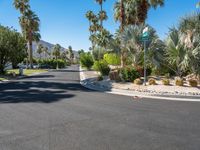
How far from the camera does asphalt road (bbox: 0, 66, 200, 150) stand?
6000 millimetres

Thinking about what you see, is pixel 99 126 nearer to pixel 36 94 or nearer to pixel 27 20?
pixel 36 94

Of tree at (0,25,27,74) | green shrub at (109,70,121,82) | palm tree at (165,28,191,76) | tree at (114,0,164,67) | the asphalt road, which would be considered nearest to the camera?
the asphalt road

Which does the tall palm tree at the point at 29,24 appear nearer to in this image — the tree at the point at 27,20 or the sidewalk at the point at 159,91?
the tree at the point at 27,20

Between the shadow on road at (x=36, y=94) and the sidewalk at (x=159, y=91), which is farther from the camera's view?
the sidewalk at (x=159, y=91)

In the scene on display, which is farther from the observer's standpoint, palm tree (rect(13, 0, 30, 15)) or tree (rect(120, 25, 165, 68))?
palm tree (rect(13, 0, 30, 15))

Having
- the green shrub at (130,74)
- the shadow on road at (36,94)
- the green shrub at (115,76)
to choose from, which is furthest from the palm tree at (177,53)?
the shadow on road at (36,94)

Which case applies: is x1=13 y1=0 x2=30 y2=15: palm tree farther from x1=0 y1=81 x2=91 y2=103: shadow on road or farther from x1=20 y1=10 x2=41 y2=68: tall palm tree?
x1=0 y1=81 x2=91 y2=103: shadow on road

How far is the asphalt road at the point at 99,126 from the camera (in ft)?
19.7

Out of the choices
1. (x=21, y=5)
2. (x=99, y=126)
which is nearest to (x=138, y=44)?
(x=99, y=126)

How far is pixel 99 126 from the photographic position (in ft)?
25.1

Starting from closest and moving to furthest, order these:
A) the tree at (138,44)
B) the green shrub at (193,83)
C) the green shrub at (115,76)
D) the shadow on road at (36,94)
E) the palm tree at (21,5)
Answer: the shadow on road at (36,94), the green shrub at (193,83), the tree at (138,44), the green shrub at (115,76), the palm tree at (21,5)

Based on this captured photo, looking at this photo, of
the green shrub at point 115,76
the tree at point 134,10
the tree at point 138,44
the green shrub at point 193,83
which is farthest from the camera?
the tree at point 134,10

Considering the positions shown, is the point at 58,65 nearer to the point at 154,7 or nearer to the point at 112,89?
the point at 154,7

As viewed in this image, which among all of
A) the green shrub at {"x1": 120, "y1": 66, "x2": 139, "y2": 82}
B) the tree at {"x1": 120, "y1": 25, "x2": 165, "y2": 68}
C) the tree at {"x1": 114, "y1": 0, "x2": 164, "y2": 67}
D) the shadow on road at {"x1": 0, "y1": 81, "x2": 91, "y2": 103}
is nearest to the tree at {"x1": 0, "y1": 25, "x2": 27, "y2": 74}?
the tree at {"x1": 114, "y1": 0, "x2": 164, "y2": 67}
